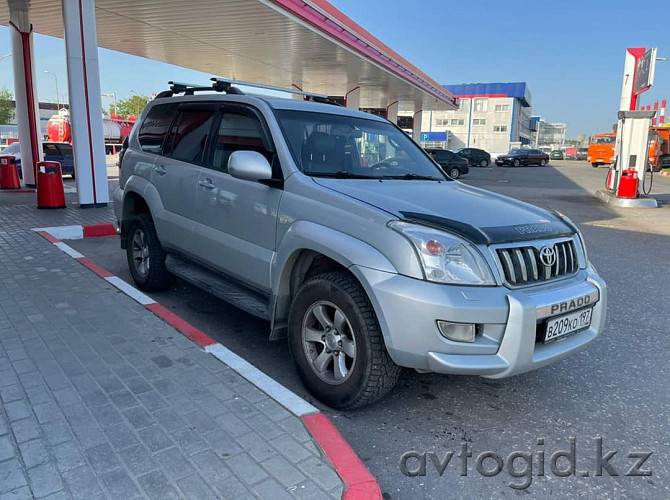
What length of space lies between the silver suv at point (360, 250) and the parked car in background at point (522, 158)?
42.5m

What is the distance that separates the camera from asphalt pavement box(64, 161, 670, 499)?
8.71ft

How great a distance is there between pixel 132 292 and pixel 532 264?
3798mm

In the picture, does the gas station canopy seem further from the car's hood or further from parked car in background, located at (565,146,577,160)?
parked car in background, located at (565,146,577,160)

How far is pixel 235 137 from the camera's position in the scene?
14.0ft

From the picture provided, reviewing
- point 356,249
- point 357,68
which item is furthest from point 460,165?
point 356,249

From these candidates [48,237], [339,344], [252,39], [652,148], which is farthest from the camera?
[652,148]

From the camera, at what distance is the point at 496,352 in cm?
280

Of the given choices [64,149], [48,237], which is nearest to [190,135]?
[48,237]

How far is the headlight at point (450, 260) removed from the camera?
2.80 metres

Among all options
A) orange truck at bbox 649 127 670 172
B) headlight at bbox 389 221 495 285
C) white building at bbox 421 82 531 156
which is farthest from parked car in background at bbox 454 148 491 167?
headlight at bbox 389 221 495 285

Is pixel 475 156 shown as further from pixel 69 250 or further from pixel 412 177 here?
pixel 412 177

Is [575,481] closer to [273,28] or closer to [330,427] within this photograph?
[330,427]

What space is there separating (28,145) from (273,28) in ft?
26.0

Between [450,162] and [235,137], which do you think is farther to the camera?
[450,162]
